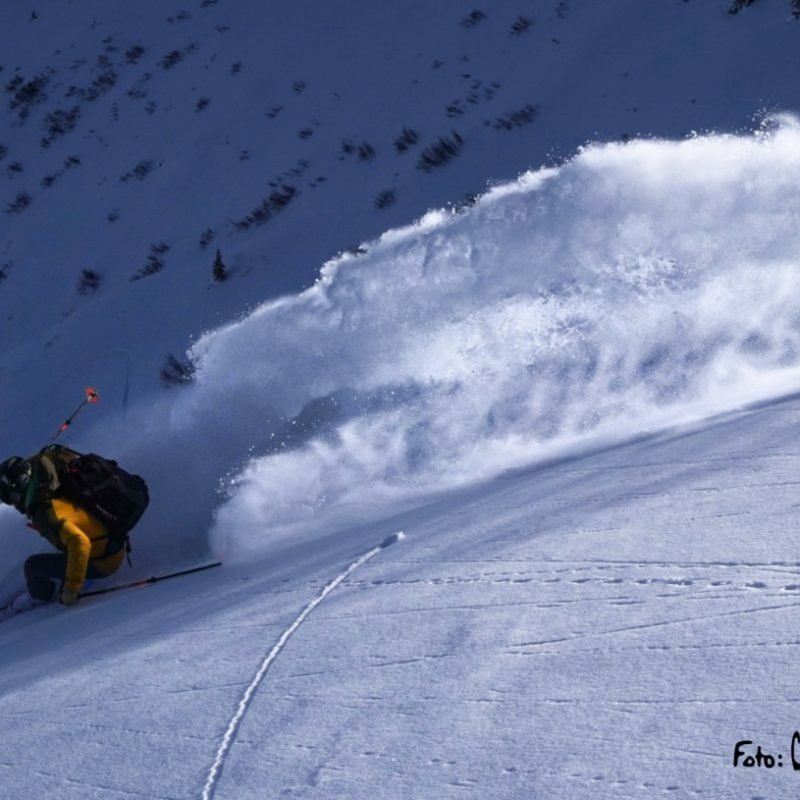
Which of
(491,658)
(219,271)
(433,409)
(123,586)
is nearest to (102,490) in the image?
(123,586)

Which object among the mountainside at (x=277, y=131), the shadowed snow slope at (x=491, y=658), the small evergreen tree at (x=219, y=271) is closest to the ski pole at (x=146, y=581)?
the shadowed snow slope at (x=491, y=658)

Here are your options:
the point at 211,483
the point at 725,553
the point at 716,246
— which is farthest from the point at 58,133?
the point at 725,553

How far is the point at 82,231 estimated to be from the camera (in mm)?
12477

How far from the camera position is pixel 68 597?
571 centimetres

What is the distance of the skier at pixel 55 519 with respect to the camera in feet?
18.5

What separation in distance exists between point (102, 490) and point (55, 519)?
0.29m

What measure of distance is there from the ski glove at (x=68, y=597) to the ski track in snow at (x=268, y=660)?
6.31ft

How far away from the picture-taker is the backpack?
581 centimetres

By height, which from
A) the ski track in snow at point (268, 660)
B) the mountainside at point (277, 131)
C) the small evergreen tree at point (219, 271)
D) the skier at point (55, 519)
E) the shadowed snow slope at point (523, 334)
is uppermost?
the mountainside at point (277, 131)

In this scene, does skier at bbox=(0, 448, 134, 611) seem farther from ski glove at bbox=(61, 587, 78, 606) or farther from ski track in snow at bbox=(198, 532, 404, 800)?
ski track in snow at bbox=(198, 532, 404, 800)

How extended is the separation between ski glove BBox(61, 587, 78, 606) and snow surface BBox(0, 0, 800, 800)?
0.08 m

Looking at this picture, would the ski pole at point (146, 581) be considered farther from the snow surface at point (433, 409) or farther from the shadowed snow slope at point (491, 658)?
the shadowed snow slope at point (491, 658)

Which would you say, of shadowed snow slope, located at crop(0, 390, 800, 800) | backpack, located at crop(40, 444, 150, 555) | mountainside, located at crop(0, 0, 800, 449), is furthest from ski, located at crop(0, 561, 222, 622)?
mountainside, located at crop(0, 0, 800, 449)

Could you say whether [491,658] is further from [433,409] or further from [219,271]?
[219,271]
